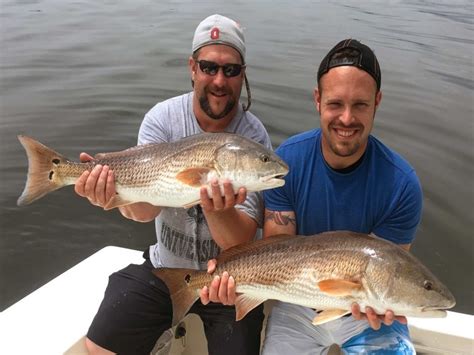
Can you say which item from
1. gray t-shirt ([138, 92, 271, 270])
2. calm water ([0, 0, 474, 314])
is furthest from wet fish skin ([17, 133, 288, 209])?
calm water ([0, 0, 474, 314])

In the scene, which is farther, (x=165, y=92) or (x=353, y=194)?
(x=165, y=92)

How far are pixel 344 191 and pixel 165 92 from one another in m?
8.92

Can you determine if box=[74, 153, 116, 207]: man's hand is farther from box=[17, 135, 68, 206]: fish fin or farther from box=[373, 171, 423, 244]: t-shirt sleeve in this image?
box=[373, 171, 423, 244]: t-shirt sleeve

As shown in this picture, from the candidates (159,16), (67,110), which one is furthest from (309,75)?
(159,16)

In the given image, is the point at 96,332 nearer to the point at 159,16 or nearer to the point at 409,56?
the point at 409,56

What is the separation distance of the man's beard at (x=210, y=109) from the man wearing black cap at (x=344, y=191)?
47 centimetres

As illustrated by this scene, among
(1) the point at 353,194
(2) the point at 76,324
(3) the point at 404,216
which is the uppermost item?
(1) the point at 353,194

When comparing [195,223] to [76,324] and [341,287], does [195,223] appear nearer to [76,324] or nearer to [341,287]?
[76,324]

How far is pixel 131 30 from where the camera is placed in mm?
17203

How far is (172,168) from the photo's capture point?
286cm

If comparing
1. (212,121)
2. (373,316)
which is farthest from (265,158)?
(373,316)

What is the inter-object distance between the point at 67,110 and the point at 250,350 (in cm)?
825

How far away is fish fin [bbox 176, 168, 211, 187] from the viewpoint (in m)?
2.78

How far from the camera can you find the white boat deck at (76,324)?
116 inches
